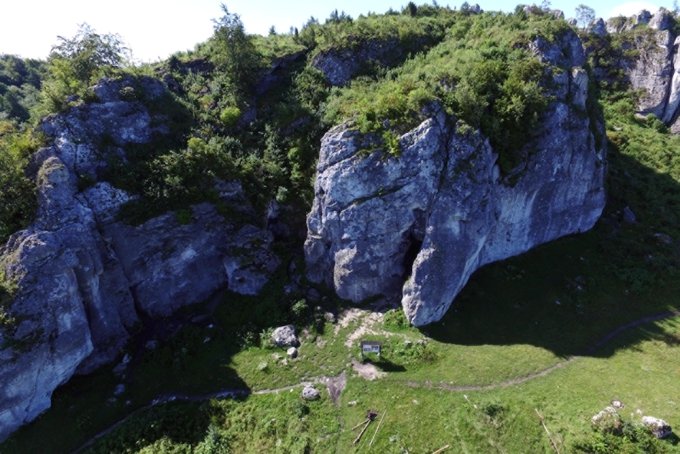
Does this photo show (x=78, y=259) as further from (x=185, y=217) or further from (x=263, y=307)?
(x=263, y=307)

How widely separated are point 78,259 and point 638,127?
67.0 meters

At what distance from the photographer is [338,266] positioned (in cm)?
2888

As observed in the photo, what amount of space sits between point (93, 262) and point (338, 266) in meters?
17.1

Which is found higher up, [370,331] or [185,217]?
[185,217]

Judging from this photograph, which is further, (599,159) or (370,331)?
(599,159)

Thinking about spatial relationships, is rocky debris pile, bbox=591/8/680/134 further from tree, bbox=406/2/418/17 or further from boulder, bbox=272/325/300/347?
boulder, bbox=272/325/300/347

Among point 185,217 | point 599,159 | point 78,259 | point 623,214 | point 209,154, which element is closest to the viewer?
point 78,259

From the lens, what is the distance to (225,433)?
→ 2225cm

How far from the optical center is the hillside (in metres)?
22.0

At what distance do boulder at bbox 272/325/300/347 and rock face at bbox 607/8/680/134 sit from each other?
203 feet

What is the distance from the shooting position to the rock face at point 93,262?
862 inches

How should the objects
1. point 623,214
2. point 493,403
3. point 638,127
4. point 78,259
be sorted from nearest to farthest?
point 493,403 → point 78,259 → point 623,214 → point 638,127

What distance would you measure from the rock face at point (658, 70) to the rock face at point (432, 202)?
34888 mm

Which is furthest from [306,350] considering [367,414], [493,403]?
[493,403]
